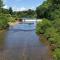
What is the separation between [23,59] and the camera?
850 inches

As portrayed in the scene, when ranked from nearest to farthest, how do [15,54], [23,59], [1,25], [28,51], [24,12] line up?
1. [23,59]
2. [15,54]
3. [28,51]
4. [1,25]
5. [24,12]

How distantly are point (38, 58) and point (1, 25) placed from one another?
32.0 metres

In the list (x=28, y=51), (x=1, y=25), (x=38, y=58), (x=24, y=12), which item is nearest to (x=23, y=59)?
(x=38, y=58)

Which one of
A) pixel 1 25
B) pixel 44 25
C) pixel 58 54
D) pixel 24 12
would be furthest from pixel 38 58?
pixel 24 12

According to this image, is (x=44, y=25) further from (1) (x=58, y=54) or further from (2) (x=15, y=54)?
(1) (x=58, y=54)

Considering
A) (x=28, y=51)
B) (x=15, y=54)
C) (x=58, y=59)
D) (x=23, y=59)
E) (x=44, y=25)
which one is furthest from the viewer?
(x=44, y=25)

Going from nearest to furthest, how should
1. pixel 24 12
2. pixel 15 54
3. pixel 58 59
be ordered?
pixel 58 59 → pixel 15 54 → pixel 24 12

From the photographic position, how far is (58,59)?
56.3ft

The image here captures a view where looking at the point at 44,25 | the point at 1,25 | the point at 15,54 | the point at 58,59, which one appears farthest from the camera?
the point at 1,25

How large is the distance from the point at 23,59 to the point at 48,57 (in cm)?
228

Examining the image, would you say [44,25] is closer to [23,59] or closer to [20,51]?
[20,51]

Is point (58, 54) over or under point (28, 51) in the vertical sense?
over

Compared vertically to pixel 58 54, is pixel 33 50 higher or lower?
lower

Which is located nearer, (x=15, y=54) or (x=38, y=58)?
(x=38, y=58)
